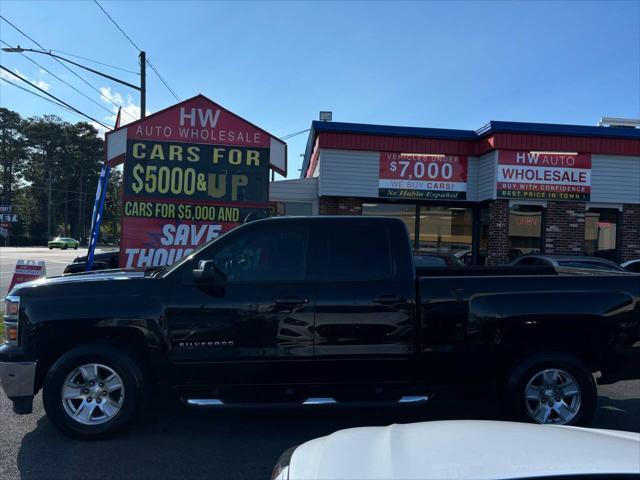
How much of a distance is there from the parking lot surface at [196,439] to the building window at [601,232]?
10.4 m

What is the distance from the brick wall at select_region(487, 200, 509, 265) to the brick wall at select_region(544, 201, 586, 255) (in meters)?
1.24

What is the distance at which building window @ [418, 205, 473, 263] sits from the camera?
49.4 ft

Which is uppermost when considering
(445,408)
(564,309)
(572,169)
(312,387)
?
(572,169)

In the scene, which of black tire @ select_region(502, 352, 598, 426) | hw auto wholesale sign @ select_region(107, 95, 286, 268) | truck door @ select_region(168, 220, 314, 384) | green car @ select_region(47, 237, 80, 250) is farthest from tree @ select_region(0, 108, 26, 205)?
A: black tire @ select_region(502, 352, 598, 426)

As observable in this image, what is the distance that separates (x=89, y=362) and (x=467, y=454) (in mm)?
3375

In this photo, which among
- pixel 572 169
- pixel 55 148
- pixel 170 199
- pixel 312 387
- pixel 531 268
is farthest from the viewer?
pixel 55 148

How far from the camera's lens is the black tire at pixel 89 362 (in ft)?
13.2

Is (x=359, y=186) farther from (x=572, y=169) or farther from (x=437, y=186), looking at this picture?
(x=572, y=169)

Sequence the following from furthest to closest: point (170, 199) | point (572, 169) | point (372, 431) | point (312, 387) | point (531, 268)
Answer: point (572, 169) → point (170, 199) → point (531, 268) → point (312, 387) → point (372, 431)

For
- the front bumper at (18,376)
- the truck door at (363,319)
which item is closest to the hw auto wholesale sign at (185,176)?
the front bumper at (18,376)

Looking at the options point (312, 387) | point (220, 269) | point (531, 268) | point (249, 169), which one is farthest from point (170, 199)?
point (531, 268)

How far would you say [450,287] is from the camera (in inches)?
167

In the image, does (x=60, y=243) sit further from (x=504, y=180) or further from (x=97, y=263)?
(x=504, y=180)

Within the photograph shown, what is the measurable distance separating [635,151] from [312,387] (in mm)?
14110
